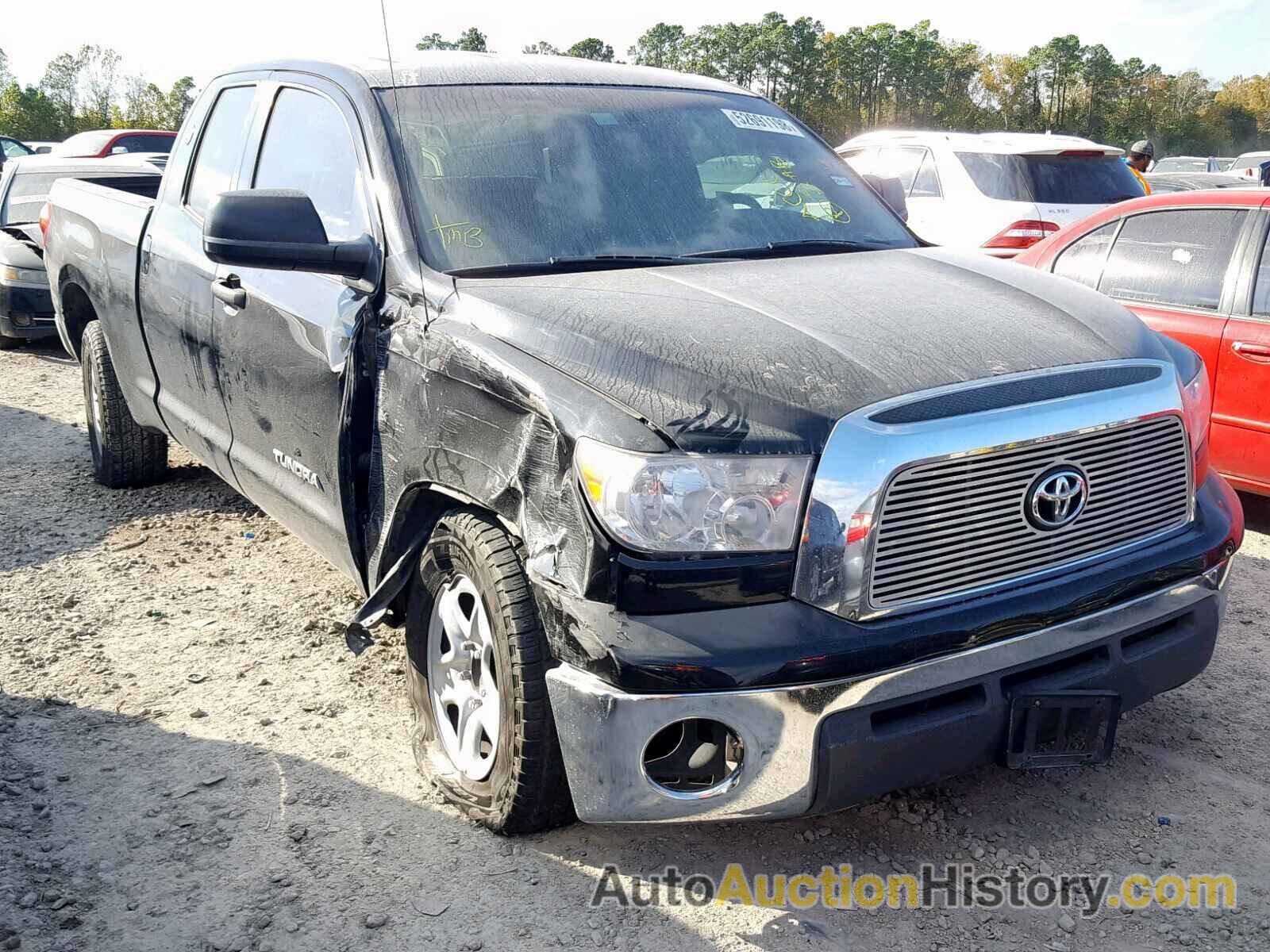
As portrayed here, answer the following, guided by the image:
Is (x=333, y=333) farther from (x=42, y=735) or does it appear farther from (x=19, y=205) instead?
(x=19, y=205)

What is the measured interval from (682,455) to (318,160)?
193 cm

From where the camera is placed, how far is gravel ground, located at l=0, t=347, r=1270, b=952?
2596 millimetres

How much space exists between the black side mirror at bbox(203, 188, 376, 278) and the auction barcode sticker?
152 cm

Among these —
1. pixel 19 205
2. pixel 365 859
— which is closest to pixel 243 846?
pixel 365 859

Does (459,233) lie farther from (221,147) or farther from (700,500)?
(221,147)

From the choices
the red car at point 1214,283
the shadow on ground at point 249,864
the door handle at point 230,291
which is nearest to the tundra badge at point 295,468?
the door handle at point 230,291

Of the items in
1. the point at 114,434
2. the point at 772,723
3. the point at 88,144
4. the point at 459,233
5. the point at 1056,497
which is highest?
the point at 459,233

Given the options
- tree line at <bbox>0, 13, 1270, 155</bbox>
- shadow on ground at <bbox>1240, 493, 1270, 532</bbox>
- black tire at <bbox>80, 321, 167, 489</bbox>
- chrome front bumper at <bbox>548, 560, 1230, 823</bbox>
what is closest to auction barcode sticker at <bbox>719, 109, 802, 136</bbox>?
chrome front bumper at <bbox>548, 560, 1230, 823</bbox>

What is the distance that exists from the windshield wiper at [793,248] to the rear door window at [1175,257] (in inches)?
83.7

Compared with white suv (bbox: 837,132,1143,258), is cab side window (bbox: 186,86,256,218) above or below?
above

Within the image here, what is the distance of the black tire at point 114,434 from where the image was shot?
559cm

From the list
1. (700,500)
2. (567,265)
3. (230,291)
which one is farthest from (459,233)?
(700,500)

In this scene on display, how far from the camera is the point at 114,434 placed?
5637 mm

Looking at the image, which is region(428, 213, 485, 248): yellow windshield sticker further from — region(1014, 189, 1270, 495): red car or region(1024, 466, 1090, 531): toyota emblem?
region(1014, 189, 1270, 495): red car
